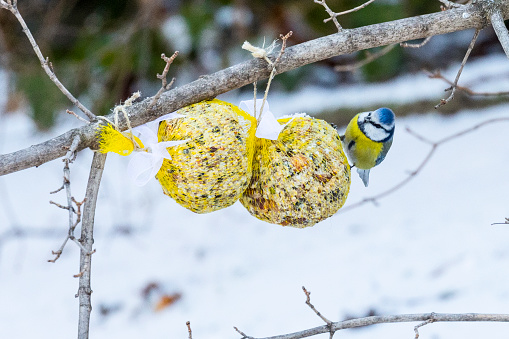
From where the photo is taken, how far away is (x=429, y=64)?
15.3 ft

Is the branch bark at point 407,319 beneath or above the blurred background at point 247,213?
beneath

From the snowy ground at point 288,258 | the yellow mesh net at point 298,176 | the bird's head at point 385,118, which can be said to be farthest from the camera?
the snowy ground at point 288,258

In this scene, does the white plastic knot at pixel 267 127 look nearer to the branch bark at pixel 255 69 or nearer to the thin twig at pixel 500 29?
the branch bark at pixel 255 69

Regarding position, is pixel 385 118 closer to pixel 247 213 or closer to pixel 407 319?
pixel 407 319

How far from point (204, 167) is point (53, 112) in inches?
113

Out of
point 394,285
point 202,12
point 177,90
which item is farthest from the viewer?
point 202,12

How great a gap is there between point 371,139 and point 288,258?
1.58m

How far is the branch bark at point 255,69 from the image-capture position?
3.93 feet

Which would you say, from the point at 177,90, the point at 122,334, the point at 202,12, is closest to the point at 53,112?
the point at 202,12

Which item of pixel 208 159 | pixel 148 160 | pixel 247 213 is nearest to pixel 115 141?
pixel 148 160

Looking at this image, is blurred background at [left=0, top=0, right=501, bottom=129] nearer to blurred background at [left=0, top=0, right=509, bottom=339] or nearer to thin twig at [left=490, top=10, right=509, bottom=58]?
blurred background at [left=0, top=0, right=509, bottom=339]

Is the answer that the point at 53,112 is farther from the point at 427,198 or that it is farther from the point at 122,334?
the point at 427,198

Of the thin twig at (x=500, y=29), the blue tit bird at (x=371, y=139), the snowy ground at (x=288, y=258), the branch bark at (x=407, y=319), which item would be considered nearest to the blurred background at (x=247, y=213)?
the snowy ground at (x=288, y=258)

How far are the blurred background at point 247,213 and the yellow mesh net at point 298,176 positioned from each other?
29.7 inches
